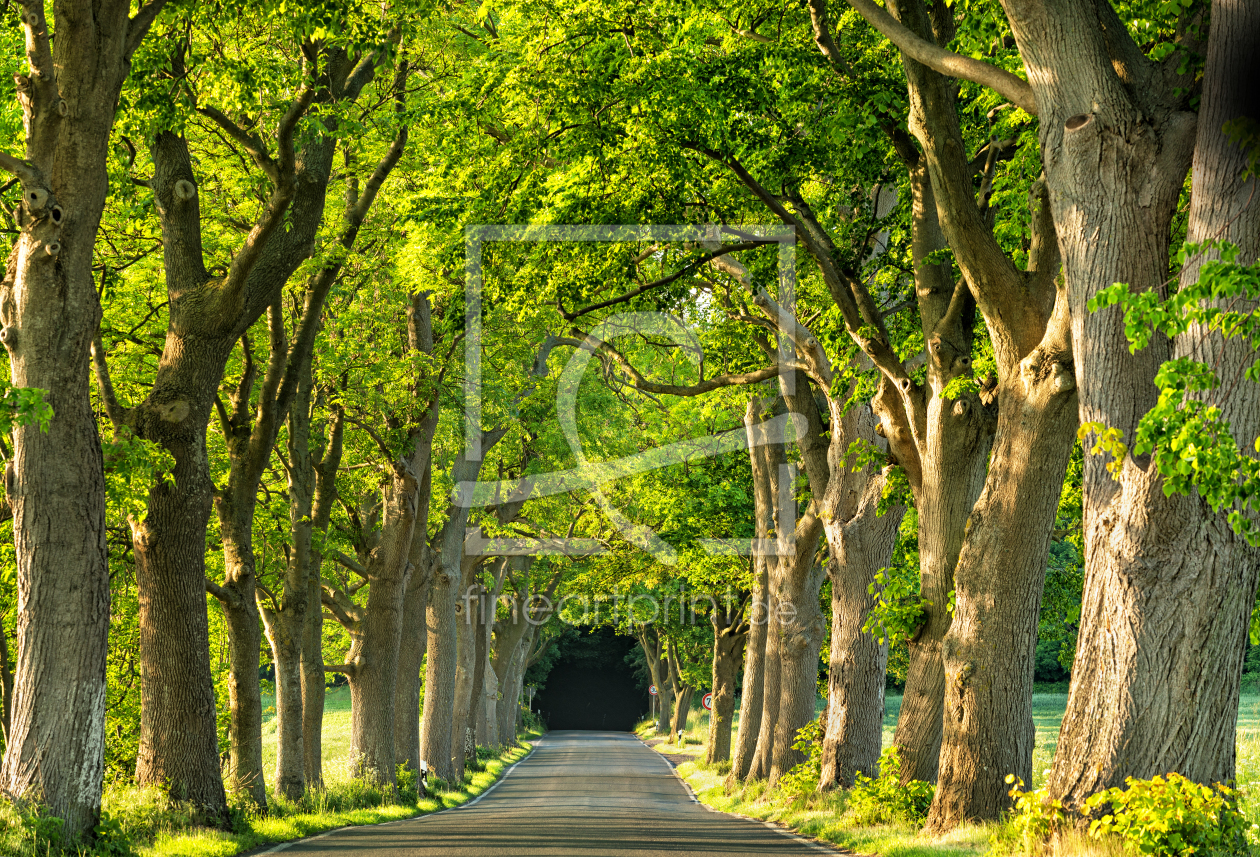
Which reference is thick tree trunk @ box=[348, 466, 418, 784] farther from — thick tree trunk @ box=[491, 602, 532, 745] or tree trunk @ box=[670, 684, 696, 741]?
tree trunk @ box=[670, 684, 696, 741]

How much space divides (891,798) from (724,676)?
21956mm

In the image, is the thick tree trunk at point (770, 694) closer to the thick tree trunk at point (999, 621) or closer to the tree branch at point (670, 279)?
the tree branch at point (670, 279)

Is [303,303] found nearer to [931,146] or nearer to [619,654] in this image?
[931,146]

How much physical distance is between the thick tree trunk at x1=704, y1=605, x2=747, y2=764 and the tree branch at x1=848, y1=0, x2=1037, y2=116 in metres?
23.9

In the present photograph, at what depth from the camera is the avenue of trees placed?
7.85 meters

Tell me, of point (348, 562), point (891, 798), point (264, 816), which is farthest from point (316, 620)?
point (891, 798)

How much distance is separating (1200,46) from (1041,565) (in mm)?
4798

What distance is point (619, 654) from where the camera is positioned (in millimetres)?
92688

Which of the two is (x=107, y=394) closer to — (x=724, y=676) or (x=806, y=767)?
(x=806, y=767)

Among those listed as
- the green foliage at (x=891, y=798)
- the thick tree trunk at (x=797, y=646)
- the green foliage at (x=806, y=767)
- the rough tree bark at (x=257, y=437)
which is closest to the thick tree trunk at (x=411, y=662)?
the rough tree bark at (x=257, y=437)

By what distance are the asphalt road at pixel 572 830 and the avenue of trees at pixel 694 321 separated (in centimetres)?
182

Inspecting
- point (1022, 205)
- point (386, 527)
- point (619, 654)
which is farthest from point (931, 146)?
point (619, 654)

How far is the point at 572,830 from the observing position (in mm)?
14555

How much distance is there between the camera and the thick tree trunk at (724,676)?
33312 millimetres
